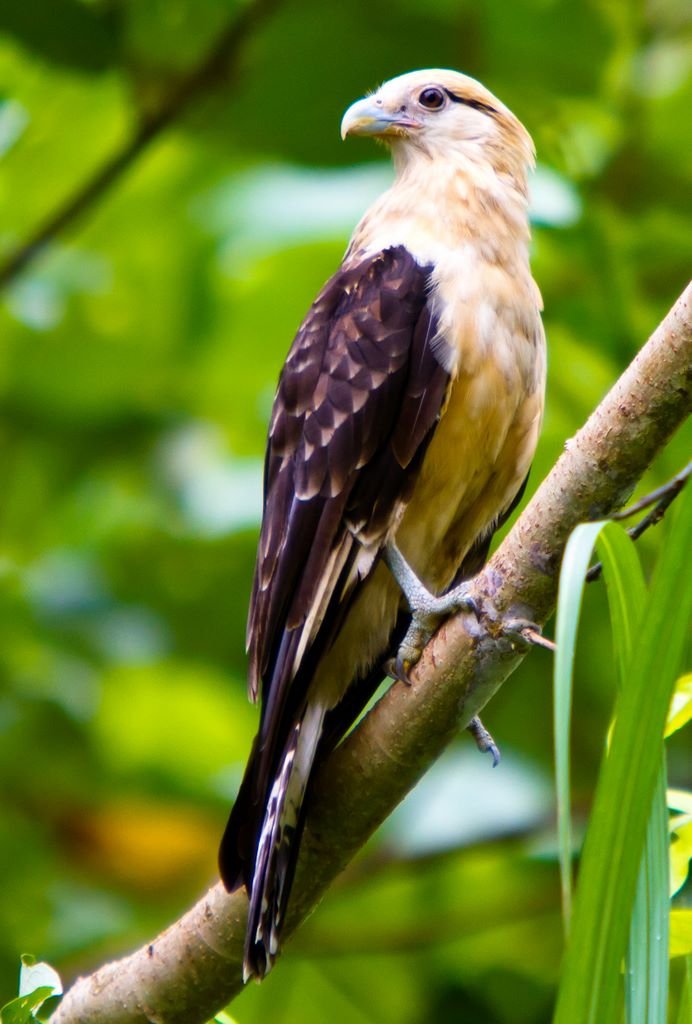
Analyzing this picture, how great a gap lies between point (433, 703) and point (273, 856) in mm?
476

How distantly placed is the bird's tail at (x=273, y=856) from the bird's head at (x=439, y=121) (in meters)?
1.92

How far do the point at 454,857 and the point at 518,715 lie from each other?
53cm

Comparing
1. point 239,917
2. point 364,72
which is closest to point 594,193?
point 364,72

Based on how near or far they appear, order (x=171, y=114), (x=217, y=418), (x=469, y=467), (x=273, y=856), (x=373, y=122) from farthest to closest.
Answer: (x=217, y=418) → (x=171, y=114) → (x=373, y=122) → (x=469, y=467) → (x=273, y=856)

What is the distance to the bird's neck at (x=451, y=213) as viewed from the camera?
362cm

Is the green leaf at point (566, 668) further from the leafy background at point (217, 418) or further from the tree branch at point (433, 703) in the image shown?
the leafy background at point (217, 418)

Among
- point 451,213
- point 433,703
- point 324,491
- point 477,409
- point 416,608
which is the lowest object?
point 433,703

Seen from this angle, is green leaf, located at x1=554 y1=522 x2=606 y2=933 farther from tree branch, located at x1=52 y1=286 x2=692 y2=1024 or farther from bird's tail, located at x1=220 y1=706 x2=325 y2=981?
bird's tail, located at x1=220 y1=706 x2=325 y2=981

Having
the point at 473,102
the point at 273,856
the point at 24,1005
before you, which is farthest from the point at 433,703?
the point at 473,102

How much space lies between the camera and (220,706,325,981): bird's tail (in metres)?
2.70

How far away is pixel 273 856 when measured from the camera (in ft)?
9.09

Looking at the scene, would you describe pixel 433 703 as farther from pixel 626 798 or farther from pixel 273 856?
pixel 626 798


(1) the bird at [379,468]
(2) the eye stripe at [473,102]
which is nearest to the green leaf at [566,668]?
(1) the bird at [379,468]

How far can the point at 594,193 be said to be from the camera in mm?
4477
